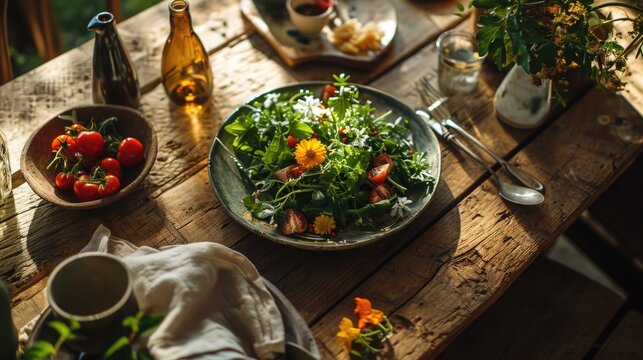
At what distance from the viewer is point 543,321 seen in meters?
1.49

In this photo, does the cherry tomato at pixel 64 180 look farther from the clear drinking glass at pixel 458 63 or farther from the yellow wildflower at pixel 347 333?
the clear drinking glass at pixel 458 63

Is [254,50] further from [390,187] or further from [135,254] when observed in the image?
[135,254]

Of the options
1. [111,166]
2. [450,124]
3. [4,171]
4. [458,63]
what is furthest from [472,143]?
[4,171]

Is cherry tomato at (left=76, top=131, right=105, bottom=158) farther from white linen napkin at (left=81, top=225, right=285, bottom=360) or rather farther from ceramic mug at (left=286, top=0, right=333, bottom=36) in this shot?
ceramic mug at (left=286, top=0, right=333, bottom=36)

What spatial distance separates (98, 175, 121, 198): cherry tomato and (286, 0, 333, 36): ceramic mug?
66 centimetres

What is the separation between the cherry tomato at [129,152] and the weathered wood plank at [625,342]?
108cm

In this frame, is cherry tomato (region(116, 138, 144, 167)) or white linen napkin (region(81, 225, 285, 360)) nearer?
white linen napkin (region(81, 225, 285, 360))

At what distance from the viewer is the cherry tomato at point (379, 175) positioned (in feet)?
4.15

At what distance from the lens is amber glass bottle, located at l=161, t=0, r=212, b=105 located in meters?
1.46

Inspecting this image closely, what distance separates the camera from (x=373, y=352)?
1.10 meters

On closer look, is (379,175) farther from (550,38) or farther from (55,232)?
(55,232)

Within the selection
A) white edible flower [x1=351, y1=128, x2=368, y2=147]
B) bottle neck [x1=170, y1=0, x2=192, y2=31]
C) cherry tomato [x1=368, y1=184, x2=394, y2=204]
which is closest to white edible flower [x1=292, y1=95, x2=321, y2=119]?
white edible flower [x1=351, y1=128, x2=368, y2=147]

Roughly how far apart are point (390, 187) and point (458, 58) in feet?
1.61

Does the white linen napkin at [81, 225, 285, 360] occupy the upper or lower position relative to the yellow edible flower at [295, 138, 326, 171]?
lower
